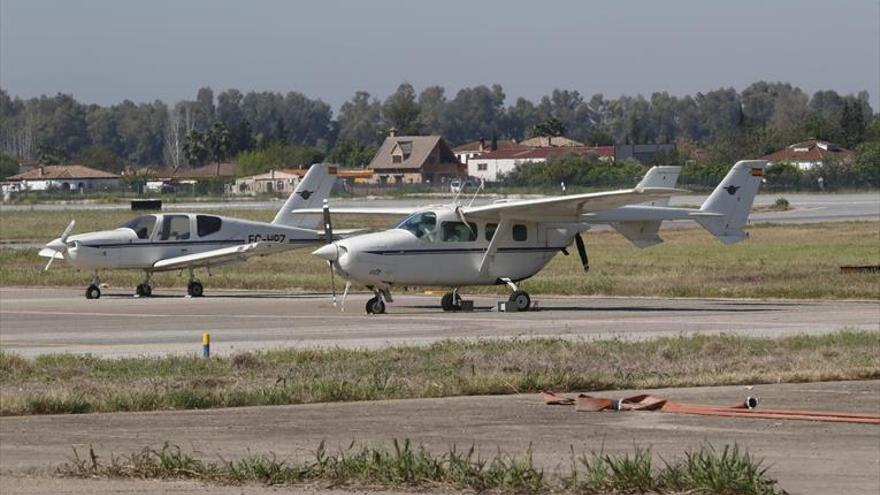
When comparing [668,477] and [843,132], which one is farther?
[843,132]

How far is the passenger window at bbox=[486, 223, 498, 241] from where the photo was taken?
29.5 m

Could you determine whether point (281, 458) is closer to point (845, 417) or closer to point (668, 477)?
point (668, 477)

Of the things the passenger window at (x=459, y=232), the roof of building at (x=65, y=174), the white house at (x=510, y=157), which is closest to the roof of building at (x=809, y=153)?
the white house at (x=510, y=157)

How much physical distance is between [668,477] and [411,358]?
27.6ft

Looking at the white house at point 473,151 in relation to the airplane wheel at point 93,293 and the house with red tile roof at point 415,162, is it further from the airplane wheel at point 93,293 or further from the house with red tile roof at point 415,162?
the airplane wheel at point 93,293

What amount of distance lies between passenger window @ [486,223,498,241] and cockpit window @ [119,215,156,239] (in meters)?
8.21

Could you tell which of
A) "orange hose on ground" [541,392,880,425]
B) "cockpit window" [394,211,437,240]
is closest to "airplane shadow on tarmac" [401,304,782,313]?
"cockpit window" [394,211,437,240]

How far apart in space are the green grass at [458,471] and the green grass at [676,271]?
19.3 metres

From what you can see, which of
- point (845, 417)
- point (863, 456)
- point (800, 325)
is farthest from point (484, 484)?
point (800, 325)

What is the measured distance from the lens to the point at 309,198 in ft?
118

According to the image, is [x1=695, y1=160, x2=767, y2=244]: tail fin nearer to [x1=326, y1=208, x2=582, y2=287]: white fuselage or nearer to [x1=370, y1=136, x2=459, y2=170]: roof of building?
[x1=326, y1=208, x2=582, y2=287]: white fuselage

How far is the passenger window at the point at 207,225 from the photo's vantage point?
3409 centimetres

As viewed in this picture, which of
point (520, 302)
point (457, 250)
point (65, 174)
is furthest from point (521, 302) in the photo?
point (65, 174)

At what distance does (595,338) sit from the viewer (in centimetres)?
2239
